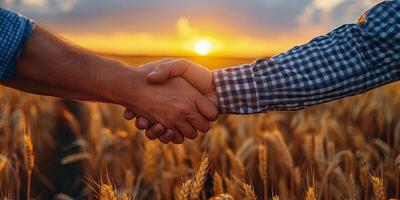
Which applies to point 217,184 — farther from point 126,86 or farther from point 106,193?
point 126,86

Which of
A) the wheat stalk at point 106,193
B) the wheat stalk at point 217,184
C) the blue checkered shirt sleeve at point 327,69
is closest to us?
the wheat stalk at point 106,193

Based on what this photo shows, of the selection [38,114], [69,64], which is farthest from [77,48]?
[38,114]

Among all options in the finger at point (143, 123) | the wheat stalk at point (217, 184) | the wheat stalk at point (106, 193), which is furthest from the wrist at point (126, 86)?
the wheat stalk at point (106, 193)

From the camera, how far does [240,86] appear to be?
2672 millimetres

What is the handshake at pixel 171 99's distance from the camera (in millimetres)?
2918

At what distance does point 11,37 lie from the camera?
2309 millimetres

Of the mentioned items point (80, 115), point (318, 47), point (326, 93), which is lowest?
point (80, 115)

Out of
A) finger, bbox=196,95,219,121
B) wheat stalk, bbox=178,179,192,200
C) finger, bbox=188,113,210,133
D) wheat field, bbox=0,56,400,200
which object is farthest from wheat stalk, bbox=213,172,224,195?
finger, bbox=188,113,210,133

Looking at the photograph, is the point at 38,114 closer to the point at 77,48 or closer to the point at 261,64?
the point at 77,48

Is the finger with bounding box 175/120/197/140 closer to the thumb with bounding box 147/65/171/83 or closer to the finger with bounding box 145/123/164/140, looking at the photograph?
the finger with bounding box 145/123/164/140

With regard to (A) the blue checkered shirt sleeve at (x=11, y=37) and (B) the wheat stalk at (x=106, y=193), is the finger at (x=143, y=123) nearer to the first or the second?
(A) the blue checkered shirt sleeve at (x=11, y=37)

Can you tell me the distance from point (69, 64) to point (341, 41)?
1.11m

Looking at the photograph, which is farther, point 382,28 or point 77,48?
point 77,48

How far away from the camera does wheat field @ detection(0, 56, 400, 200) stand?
8.69 feet
